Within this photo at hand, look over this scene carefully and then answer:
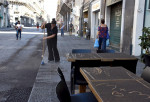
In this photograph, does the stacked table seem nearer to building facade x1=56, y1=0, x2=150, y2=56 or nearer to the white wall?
the white wall

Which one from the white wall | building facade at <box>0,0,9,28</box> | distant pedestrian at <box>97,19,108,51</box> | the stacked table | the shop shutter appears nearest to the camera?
the stacked table

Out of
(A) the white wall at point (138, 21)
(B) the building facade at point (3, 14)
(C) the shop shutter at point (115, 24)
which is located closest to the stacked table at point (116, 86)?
(A) the white wall at point (138, 21)

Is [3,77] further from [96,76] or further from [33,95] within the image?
[96,76]

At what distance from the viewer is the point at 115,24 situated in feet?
Result: 45.4

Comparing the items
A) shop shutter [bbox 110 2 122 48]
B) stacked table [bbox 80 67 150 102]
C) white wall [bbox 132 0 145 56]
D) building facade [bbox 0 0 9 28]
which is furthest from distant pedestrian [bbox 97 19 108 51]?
building facade [bbox 0 0 9 28]

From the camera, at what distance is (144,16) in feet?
31.8

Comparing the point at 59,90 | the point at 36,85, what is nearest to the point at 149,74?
the point at 59,90

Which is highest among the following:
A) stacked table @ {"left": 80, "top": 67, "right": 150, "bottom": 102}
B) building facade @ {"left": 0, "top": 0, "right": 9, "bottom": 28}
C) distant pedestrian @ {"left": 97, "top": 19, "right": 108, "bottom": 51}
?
building facade @ {"left": 0, "top": 0, "right": 9, "bottom": 28}

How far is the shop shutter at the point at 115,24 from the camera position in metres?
13.0

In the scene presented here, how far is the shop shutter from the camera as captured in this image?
511 inches

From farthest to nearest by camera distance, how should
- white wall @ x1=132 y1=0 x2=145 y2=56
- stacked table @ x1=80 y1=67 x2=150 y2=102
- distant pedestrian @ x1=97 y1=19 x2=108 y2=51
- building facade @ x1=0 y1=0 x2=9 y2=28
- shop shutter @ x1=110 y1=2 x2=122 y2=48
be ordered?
building facade @ x1=0 y1=0 x2=9 y2=28
shop shutter @ x1=110 y1=2 x2=122 y2=48
white wall @ x1=132 y1=0 x2=145 y2=56
distant pedestrian @ x1=97 y1=19 x2=108 y2=51
stacked table @ x1=80 y1=67 x2=150 y2=102

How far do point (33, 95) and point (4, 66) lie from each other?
3605mm

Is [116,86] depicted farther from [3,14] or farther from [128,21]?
[3,14]

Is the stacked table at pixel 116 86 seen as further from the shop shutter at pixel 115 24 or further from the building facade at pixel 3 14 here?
the building facade at pixel 3 14
